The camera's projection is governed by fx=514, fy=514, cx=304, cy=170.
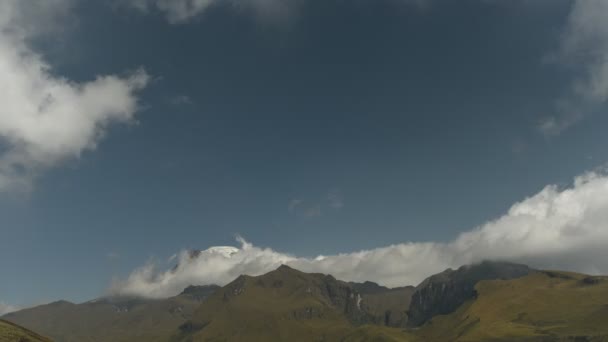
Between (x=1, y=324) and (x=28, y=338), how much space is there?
31705mm

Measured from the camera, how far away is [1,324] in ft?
635

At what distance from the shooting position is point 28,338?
171m

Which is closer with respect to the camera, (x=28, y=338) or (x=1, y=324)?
(x=28, y=338)
